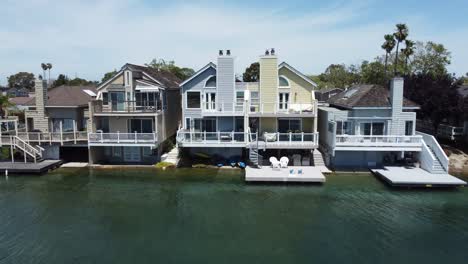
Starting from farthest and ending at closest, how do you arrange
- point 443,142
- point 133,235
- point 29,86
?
1. point 29,86
2. point 443,142
3. point 133,235

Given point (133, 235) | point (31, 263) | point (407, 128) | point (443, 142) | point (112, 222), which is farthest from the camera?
point (443, 142)

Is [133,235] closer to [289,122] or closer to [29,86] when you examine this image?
[289,122]

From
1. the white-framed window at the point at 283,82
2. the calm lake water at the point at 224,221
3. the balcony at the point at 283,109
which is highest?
the white-framed window at the point at 283,82

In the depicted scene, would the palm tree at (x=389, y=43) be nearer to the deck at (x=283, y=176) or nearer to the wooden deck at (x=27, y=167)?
the deck at (x=283, y=176)

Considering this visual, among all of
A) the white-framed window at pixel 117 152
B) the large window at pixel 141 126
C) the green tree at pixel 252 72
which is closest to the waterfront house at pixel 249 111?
the large window at pixel 141 126

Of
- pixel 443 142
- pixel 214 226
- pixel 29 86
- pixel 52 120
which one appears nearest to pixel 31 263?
pixel 214 226

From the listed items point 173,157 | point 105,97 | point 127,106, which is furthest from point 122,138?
point 105,97
